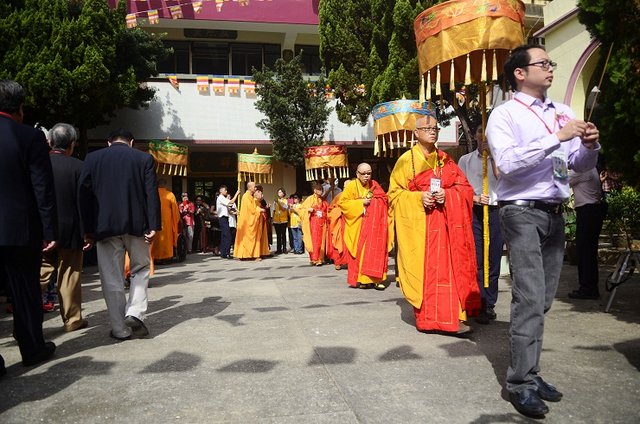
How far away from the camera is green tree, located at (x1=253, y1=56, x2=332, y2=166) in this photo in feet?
52.0

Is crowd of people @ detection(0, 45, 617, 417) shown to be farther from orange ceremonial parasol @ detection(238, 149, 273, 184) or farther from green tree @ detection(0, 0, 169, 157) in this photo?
green tree @ detection(0, 0, 169, 157)

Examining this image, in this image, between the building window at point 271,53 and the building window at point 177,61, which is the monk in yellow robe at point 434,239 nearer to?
the building window at point 271,53

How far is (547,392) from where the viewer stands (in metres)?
2.73

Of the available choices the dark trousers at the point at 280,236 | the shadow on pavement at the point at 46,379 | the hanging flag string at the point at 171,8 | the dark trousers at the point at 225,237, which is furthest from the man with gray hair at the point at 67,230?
the hanging flag string at the point at 171,8

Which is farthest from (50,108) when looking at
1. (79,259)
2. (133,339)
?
(133,339)

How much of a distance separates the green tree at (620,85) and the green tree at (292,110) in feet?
39.4

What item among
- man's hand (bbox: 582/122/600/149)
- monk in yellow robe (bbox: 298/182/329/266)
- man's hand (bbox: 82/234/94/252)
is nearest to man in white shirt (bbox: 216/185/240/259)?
monk in yellow robe (bbox: 298/182/329/266)

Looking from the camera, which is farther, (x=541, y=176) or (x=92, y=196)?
(x=92, y=196)

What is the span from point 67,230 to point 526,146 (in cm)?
358

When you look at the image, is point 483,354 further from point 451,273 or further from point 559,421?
point 559,421

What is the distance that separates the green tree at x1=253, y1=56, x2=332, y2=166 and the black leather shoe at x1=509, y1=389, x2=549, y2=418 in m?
13.4

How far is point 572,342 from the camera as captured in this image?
3.87 m

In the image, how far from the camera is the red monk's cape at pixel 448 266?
418cm

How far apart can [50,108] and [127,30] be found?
3533 millimetres
